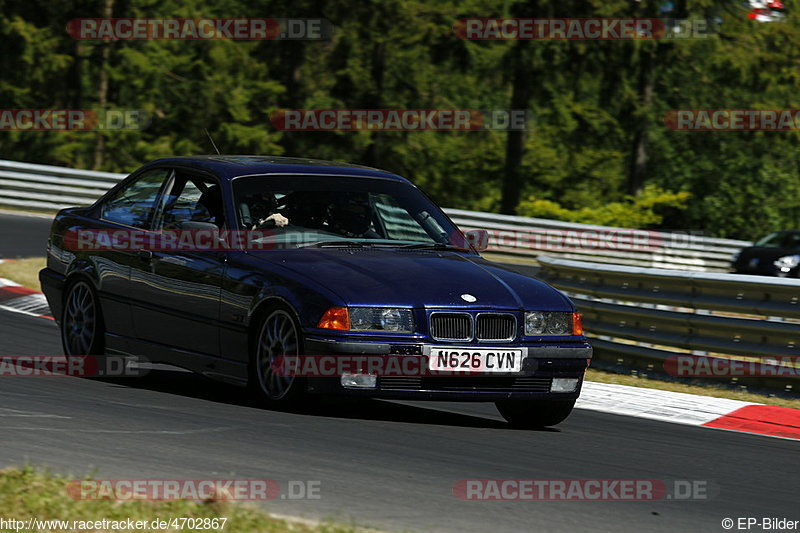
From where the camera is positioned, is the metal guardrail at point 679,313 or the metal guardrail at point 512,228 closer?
the metal guardrail at point 679,313

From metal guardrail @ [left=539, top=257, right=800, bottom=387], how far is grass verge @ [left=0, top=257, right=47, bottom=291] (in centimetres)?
610

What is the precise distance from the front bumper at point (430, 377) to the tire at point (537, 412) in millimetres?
381

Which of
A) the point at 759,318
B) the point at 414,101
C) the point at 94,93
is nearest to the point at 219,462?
the point at 759,318

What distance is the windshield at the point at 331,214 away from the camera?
315 inches

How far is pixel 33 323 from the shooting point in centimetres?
1178

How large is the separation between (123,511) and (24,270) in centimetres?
1163

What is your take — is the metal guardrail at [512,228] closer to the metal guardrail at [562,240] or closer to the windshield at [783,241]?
the metal guardrail at [562,240]

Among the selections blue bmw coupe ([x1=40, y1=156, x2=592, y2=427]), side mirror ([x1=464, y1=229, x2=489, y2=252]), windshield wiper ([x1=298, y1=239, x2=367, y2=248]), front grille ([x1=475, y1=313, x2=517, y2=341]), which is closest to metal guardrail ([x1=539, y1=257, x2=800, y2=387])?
side mirror ([x1=464, y1=229, x2=489, y2=252])

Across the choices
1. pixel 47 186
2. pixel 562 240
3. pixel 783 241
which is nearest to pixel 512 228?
pixel 562 240

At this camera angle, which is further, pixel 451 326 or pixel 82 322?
pixel 82 322

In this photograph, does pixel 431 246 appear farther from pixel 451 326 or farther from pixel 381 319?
pixel 381 319

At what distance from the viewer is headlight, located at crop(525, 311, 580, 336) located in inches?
293

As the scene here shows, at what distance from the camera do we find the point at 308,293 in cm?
716

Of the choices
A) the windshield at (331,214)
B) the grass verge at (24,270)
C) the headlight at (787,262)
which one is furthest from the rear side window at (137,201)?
the headlight at (787,262)
